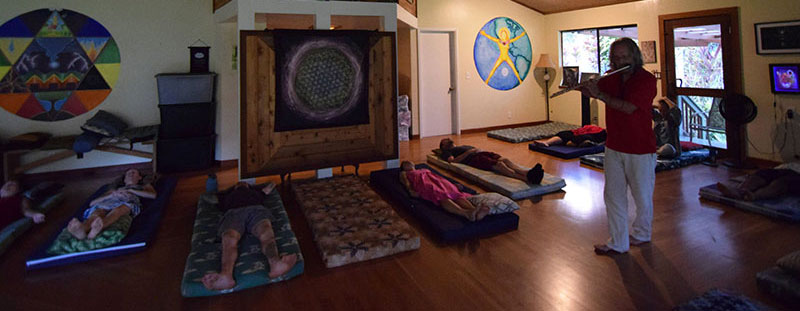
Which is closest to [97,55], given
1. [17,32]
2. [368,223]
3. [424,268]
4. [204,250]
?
[17,32]

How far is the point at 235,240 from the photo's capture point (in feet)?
10.7

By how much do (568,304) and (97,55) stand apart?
22.2ft

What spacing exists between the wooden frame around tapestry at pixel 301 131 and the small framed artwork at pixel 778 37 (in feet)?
15.9

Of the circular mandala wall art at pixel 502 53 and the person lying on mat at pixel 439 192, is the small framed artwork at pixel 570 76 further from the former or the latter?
the person lying on mat at pixel 439 192

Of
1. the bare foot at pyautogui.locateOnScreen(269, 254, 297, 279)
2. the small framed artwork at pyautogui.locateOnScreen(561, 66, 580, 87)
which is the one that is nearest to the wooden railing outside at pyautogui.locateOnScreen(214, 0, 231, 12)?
the bare foot at pyautogui.locateOnScreen(269, 254, 297, 279)

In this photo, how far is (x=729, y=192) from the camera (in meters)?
4.40

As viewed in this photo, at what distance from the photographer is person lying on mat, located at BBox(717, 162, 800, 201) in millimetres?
4289

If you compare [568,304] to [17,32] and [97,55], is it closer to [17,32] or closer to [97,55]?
[97,55]

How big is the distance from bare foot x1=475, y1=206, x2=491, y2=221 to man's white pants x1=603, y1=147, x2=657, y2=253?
96 cm

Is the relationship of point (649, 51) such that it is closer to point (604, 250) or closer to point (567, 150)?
point (567, 150)

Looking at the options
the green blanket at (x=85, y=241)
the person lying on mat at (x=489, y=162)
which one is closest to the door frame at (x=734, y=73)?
the person lying on mat at (x=489, y=162)

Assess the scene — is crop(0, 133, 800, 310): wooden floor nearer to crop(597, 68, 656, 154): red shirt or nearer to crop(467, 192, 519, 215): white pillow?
crop(467, 192, 519, 215): white pillow

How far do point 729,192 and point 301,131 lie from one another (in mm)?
4637

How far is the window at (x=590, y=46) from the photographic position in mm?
8555
